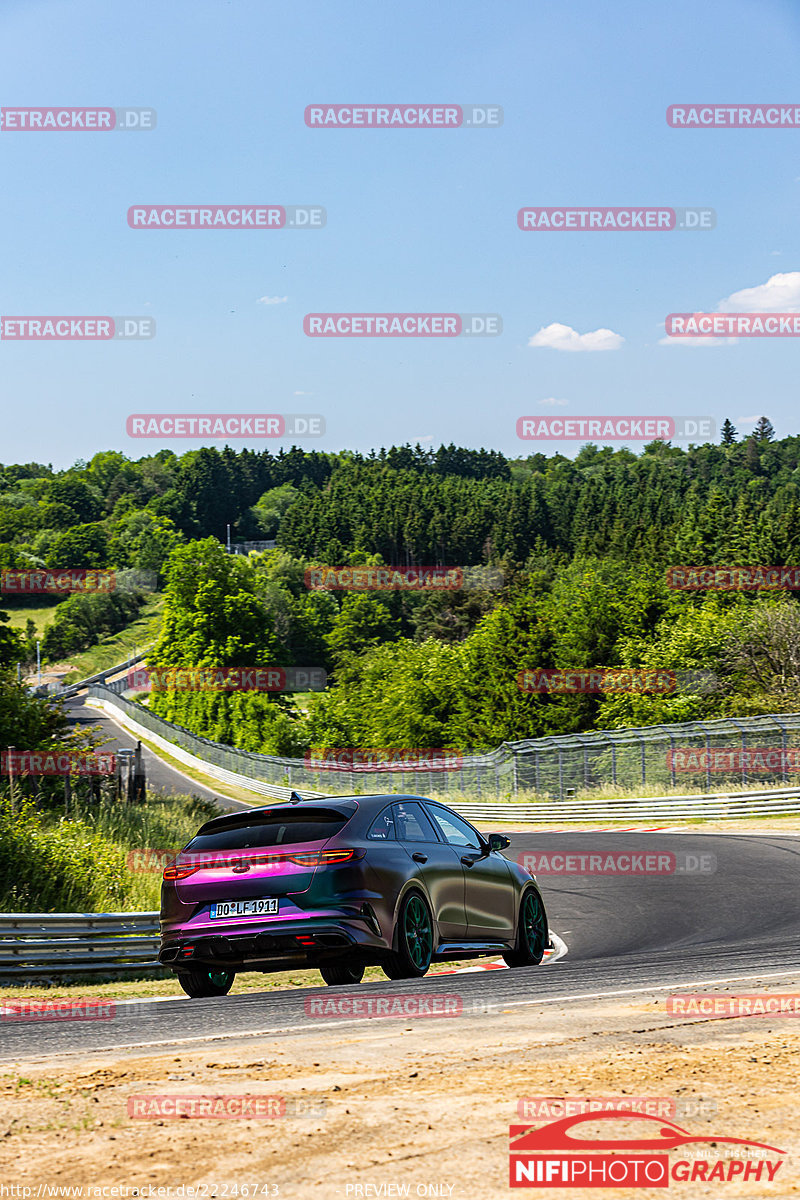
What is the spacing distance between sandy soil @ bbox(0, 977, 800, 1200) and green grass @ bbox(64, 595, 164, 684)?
14490cm

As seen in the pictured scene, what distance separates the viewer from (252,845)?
9.28m

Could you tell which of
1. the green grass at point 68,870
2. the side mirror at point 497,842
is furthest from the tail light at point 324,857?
the green grass at point 68,870

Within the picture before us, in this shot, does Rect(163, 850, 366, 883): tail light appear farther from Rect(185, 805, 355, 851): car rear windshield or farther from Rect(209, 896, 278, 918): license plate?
Rect(209, 896, 278, 918): license plate

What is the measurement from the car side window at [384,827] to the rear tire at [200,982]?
1.75 m

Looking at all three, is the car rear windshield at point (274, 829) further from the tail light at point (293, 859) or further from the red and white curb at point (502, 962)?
the red and white curb at point (502, 962)

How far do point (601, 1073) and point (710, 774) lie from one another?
31.2 meters

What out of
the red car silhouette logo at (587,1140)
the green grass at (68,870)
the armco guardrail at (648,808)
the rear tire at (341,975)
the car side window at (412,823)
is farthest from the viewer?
the armco guardrail at (648,808)

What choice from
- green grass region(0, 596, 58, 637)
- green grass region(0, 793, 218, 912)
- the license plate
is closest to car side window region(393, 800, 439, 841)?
the license plate

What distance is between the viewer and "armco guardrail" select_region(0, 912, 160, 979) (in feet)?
38.5

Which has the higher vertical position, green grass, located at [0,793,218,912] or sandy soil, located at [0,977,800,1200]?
sandy soil, located at [0,977,800,1200]

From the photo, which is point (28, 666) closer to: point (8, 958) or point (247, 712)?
point (247, 712)

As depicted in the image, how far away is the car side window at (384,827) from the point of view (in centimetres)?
944

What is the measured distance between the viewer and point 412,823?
399 inches

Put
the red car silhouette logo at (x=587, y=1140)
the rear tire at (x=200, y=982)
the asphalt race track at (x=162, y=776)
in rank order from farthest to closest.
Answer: the asphalt race track at (x=162, y=776)
the rear tire at (x=200, y=982)
the red car silhouette logo at (x=587, y=1140)
